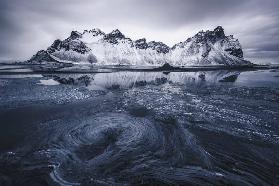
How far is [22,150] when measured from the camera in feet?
40.6

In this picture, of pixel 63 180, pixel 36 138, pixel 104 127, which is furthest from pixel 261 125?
pixel 36 138

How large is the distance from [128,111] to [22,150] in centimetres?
987

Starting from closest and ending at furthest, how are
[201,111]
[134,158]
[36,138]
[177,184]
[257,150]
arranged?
[177,184] < [134,158] < [257,150] < [36,138] < [201,111]

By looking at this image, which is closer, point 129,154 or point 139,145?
point 129,154

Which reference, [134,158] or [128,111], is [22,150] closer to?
[134,158]

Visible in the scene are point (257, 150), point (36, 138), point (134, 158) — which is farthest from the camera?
point (36, 138)

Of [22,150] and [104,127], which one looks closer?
[22,150]

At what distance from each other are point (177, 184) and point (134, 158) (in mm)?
2869

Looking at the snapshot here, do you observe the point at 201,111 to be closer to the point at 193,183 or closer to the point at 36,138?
the point at 193,183

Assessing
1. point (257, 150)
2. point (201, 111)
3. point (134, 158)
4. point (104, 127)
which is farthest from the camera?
point (201, 111)

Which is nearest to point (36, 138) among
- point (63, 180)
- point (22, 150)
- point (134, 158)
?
point (22, 150)

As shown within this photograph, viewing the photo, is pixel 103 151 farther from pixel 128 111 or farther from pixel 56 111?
pixel 56 111

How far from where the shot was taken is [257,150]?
1253cm

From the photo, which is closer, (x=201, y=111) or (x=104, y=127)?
(x=104, y=127)
